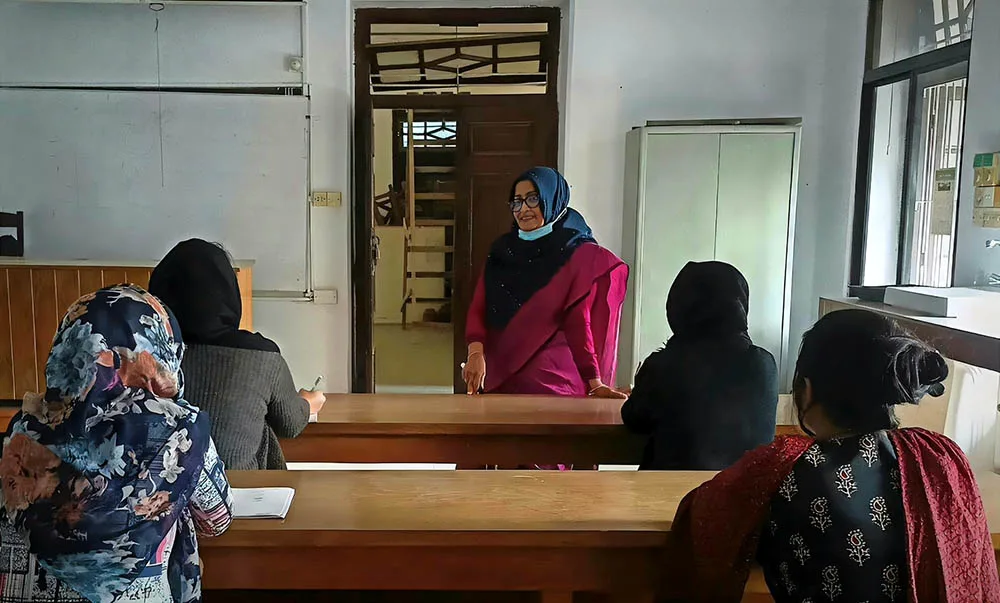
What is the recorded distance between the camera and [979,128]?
3.14 m

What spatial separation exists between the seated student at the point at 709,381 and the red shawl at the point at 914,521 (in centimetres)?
50

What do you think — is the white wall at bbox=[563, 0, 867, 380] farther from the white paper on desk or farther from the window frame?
the white paper on desk

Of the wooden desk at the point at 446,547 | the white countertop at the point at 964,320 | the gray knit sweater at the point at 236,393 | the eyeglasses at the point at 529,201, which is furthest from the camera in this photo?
the eyeglasses at the point at 529,201

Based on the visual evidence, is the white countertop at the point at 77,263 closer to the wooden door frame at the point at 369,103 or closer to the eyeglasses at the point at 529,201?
the wooden door frame at the point at 369,103

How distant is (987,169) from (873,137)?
1201 millimetres

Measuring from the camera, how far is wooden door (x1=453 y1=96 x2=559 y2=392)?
449 centimetres

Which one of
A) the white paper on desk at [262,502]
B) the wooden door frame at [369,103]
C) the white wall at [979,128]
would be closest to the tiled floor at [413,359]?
the wooden door frame at [369,103]

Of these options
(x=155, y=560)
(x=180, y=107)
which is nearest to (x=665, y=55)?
(x=180, y=107)

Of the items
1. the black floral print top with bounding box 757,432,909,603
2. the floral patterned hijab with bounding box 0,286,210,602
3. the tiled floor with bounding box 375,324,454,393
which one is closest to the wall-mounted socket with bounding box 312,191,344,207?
the tiled floor with bounding box 375,324,454,393

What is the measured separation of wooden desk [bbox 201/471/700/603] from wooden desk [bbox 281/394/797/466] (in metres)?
0.62

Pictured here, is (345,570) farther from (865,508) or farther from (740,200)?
(740,200)

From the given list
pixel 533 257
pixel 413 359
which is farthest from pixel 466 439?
pixel 413 359

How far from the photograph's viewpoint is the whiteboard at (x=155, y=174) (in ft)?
14.1

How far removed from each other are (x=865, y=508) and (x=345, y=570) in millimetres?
849
